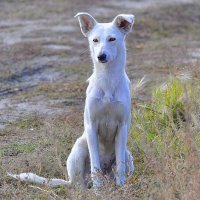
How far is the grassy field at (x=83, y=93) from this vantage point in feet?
19.6

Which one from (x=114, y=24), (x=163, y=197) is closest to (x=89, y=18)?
(x=114, y=24)

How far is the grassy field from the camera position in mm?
5980

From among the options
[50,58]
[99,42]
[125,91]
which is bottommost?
[50,58]

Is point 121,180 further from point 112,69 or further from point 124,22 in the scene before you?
point 124,22

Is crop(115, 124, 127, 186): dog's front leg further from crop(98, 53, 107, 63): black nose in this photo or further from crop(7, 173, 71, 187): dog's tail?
crop(98, 53, 107, 63): black nose

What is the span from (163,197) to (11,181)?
6.54ft

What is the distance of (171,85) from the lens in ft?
27.6

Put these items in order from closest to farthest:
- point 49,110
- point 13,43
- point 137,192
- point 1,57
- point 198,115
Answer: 1. point 137,192
2. point 198,115
3. point 49,110
4. point 1,57
5. point 13,43

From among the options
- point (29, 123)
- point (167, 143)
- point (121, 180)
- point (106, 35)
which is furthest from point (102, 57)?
point (29, 123)

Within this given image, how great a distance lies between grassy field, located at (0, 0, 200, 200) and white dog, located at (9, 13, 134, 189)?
0.20 meters

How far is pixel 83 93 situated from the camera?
10656mm

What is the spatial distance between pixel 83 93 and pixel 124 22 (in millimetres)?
3859

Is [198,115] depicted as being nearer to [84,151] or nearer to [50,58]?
[84,151]

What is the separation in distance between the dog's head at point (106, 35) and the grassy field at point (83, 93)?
2.45 feet
